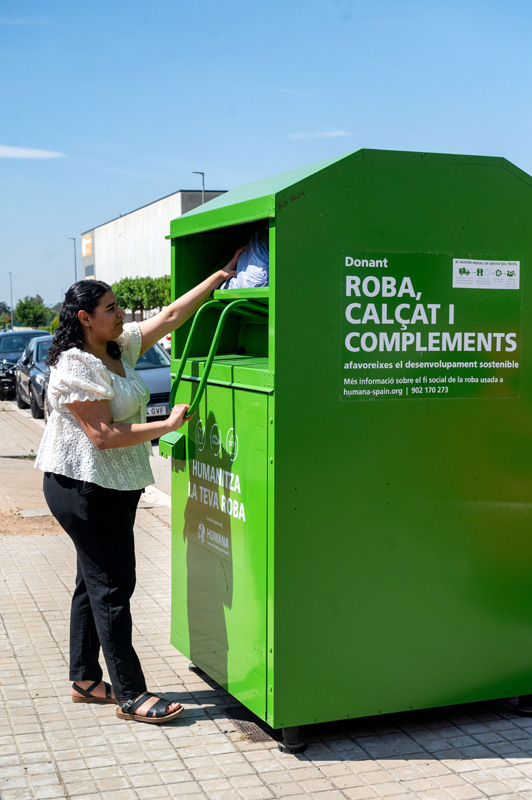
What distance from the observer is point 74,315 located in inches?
151

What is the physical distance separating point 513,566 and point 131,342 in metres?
1.89

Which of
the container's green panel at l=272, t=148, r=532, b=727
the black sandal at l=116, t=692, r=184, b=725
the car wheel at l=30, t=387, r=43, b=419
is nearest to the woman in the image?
the black sandal at l=116, t=692, r=184, b=725

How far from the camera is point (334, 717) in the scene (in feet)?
11.8

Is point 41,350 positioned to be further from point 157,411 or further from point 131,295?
point 131,295

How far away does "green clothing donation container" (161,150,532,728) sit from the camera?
3.44m

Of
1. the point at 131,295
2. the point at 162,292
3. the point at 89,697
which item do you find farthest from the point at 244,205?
the point at 131,295

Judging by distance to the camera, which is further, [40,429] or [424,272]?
[40,429]

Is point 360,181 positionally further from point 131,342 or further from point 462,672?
point 462,672

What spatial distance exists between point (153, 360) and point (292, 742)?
1165 centimetres

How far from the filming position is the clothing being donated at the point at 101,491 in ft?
12.3

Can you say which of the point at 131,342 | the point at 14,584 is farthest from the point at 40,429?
the point at 131,342

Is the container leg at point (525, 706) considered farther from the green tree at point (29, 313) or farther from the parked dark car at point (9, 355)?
the green tree at point (29, 313)

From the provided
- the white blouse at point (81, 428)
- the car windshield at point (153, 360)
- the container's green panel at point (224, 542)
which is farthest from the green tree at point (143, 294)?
the white blouse at point (81, 428)

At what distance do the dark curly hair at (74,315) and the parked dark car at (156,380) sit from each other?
9.01 metres
